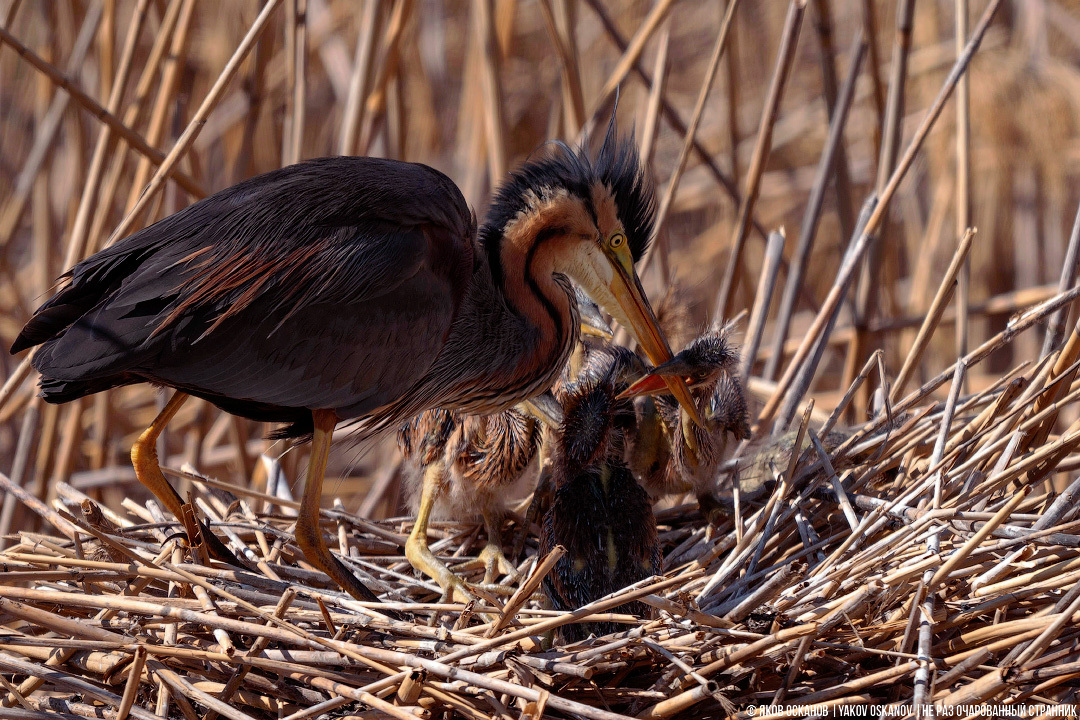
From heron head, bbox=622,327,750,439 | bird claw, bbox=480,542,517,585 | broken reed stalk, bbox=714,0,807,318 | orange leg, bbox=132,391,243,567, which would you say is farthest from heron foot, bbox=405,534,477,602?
broken reed stalk, bbox=714,0,807,318

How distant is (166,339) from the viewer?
6.86 feet

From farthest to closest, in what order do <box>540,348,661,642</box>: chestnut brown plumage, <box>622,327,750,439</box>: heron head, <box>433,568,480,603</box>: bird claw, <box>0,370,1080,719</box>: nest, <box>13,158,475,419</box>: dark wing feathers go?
<box>622,327,750,439</box>: heron head, <box>433,568,480,603</box>: bird claw, <box>540,348,661,642</box>: chestnut brown plumage, <box>13,158,475,419</box>: dark wing feathers, <box>0,370,1080,719</box>: nest

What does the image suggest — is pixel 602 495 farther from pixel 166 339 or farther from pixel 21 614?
pixel 21 614

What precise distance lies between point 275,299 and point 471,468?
2.52 ft

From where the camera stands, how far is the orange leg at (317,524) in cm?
230

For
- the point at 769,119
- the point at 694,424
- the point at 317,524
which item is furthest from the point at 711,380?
the point at 317,524

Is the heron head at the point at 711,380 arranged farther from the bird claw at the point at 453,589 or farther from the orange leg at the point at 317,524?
the orange leg at the point at 317,524

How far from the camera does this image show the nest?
1.78m

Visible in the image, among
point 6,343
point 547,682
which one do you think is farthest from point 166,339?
point 6,343

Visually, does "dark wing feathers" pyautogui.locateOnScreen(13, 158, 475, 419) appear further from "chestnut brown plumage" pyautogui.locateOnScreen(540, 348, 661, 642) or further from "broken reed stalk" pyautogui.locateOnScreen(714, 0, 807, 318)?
"broken reed stalk" pyautogui.locateOnScreen(714, 0, 807, 318)

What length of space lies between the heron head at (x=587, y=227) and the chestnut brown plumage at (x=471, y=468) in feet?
1.38

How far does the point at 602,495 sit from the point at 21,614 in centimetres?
126

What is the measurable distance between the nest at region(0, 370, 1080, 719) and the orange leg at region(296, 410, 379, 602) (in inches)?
3.4

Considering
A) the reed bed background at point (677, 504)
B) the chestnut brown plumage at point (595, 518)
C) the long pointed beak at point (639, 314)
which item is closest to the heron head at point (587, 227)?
the long pointed beak at point (639, 314)
